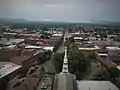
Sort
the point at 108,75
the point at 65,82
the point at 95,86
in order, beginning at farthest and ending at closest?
the point at 108,75, the point at 95,86, the point at 65,82

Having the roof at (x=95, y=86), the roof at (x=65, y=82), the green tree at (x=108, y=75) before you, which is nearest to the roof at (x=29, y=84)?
the roof at (x=65, y=82)

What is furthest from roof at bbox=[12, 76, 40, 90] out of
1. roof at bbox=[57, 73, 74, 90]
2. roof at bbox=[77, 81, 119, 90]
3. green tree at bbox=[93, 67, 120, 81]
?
green tree at bbox=[93, 67, 120, 81]

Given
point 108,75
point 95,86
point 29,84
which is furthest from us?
point 108,75

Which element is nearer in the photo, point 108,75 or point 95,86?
point 95,86

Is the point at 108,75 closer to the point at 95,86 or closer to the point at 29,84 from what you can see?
the point at 95,86

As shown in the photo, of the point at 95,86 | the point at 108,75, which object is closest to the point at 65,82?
the point at 95,86

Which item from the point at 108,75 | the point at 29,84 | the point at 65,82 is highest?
the point at 65,82

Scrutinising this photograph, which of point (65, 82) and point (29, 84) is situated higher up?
point (65, 82)

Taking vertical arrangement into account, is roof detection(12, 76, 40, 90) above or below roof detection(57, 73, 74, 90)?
below

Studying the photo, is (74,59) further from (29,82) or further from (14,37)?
(14,37)

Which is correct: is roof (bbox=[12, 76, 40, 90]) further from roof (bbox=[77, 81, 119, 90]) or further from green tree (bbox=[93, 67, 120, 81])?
green tree (bbox=[93, 67, 120, 81])

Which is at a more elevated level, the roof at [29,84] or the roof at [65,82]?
the roof at [65,82]

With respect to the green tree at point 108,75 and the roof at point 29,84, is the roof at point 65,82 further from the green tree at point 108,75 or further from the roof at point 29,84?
the green tree at point 108,75
